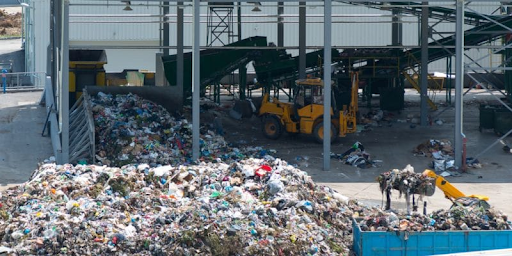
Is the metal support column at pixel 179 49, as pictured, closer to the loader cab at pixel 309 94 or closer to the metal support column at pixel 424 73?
the loader cab at pixel 309 94

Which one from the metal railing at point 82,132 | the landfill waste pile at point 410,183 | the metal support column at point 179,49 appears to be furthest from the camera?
the metal support column at point 179,49

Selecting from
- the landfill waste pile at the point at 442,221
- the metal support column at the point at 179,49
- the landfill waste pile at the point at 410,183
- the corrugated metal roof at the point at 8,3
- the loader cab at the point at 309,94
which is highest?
the corrugated metal roof at the point at 8,3

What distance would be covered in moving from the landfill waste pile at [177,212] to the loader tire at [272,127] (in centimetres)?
849

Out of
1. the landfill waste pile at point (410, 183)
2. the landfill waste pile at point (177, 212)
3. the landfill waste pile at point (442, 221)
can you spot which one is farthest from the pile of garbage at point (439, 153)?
the landfill waste pile at point (442, 221)

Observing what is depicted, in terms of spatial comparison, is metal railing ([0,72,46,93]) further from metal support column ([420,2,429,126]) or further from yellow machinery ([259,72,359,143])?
metal support column ([420,2,429,126])

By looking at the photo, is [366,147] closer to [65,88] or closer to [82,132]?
[82,132]

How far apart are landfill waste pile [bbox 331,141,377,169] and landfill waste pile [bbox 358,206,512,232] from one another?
7692 mm

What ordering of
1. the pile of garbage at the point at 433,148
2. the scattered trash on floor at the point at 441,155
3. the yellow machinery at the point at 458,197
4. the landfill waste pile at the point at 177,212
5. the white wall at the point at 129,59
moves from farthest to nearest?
the white wall at the point at 129,59 → the pile of garbage at the point at 433,148 → the scattered trash on floor at the point at 441,155 → the yellow machinery at the point at 458,197 → the landfill waste pile at the point at 177,212

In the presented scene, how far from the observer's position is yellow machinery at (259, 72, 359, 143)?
2401 centimetres

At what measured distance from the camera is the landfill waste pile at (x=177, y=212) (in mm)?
12906

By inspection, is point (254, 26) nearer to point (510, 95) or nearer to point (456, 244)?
point (510, 95)

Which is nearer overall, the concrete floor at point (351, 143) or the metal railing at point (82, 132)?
the concrete floor at point (351, 143)

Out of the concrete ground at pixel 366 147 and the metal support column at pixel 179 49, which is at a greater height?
the metal support column at pixel 179 49

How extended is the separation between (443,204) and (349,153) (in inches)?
207
